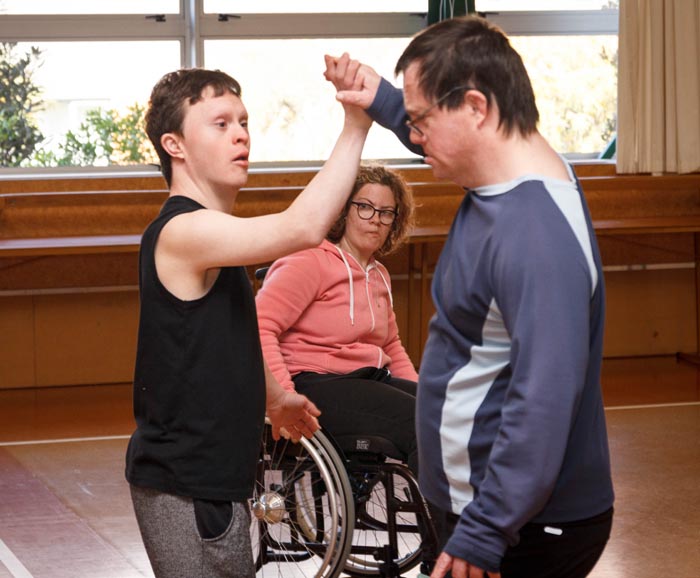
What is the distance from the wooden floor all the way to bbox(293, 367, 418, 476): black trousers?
0.79 meters

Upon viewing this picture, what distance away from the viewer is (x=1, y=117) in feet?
20.3

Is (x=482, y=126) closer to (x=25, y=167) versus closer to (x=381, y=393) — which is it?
(x=381, y=393)

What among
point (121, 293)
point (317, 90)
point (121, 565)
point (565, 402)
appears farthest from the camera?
point (317, 90)

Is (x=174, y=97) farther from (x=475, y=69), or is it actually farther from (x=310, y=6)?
(x=310, y=6)

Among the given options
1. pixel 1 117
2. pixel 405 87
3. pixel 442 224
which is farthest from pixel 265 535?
pixel 1 117

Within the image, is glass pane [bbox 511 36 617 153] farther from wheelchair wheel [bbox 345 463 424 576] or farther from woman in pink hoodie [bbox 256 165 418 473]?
wheelchair wheel [bbox 345 463 424 576]

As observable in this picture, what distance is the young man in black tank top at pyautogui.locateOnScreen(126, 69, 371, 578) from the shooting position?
1669 millimetres

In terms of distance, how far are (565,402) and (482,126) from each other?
350 millimetres

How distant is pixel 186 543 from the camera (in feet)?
5.61

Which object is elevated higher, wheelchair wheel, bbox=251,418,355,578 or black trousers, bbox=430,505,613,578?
black trousers, bbox=430,505,613,578

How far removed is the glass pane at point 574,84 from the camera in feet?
22.6

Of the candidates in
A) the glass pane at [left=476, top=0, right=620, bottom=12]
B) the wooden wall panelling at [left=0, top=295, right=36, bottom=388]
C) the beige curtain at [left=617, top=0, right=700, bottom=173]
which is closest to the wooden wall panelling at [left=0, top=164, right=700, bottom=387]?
the wooden wall panelling at [left=0, top=295, right=36, bottom=388]

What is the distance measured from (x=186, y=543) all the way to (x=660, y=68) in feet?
17.1

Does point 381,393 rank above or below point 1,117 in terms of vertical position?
below
